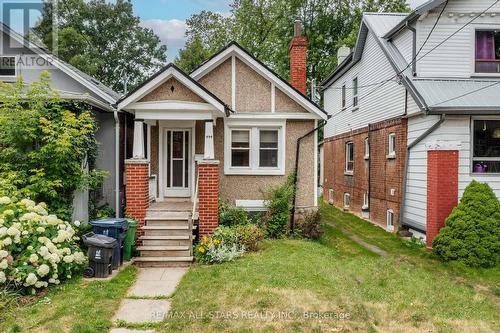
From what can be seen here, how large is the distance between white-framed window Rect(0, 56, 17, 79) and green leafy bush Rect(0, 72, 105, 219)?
369 cm

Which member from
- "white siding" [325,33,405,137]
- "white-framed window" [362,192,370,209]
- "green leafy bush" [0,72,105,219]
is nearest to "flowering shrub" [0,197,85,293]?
"green leafy bush" [0,72,105,219]

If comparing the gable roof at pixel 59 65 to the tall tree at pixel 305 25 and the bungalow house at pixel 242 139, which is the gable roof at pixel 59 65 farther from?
the tall tree at pixel 305 25

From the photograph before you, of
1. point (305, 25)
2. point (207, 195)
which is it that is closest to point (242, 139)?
point (207, 195)

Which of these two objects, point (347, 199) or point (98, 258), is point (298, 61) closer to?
point (347, 199)

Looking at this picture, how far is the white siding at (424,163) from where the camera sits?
11.6 metres

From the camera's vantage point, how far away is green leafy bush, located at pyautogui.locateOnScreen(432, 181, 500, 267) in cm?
966

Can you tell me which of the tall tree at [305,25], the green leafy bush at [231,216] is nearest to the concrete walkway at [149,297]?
the green leafy bush at [231,216]

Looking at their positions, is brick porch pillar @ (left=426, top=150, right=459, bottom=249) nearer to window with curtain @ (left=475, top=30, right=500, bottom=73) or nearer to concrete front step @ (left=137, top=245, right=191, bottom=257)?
window with curtain @ (left=475, top=30, right=500, bottom=73)

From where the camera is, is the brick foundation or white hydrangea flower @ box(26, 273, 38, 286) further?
the brick foundation

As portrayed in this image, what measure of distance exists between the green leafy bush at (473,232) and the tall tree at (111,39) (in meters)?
33.1

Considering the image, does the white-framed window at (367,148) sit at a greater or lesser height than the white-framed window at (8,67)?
lesser

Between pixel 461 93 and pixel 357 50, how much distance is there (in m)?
7.31

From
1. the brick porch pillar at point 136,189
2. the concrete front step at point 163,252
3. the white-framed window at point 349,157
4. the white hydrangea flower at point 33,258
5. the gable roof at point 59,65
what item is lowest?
the concrete front step at point 163,252

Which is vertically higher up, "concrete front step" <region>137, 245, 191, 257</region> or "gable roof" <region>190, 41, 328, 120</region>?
"gable roof" <region>190, 41, 328, 120</region>
